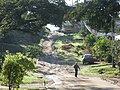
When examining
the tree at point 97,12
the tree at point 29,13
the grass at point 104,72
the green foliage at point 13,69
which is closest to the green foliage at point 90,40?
the grass at point 104,72

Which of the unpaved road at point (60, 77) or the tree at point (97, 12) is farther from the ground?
the tree at point (97, 12)

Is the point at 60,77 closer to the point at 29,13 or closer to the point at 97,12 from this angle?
the point at 29,13

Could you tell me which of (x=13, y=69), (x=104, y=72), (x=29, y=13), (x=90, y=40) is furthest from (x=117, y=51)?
(x=90, y=40)

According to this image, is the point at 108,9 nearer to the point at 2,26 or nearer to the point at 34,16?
the point at 34,16

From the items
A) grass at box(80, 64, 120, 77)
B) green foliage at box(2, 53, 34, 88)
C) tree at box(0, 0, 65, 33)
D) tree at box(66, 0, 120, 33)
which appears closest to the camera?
green foliage at box(2, 53, 34, 88)

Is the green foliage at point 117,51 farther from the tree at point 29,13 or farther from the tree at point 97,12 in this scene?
the tree at point 29,13

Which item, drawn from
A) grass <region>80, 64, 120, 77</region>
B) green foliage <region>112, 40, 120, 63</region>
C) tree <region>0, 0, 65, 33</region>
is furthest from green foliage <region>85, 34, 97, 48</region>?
tree <region>0, 0, 65, 33</region>

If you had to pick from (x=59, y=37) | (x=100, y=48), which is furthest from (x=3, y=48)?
(x=59, y=37)

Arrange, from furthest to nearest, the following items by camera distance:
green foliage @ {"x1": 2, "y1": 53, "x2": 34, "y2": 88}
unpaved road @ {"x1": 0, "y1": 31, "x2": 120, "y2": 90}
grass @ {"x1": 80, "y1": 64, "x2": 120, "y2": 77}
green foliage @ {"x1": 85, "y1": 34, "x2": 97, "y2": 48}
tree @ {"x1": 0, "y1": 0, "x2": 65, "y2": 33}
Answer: green foliage @ {"x1": 85, "y1": 34, "x2": 97, "y2": 48} → grass @ {"x1": 80, "y1": 64, "x2": 120, "y2": 77} → tree @ {"x1": 0, "y1": 0, "x2": 65, "y2": 33} → unpaved road @ {"x1": 0, "y1": 31, "x2": 120, "y2": 90} → green foliage @ {"x1": 2, "y1": 53, "x2": 34, "y2": 88}

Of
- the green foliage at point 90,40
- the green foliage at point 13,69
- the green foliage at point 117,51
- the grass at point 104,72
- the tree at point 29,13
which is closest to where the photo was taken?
the green foliage at point 13,69

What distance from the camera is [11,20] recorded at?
1128 inches

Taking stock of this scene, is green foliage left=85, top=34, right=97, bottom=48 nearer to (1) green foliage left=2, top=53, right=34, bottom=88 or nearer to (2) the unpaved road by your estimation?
(2) the unpaved road

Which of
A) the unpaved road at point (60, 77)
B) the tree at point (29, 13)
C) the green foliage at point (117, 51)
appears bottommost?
the unpaved road at point (60, 77)

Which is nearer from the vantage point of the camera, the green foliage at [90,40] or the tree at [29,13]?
the tree at [29,13]
